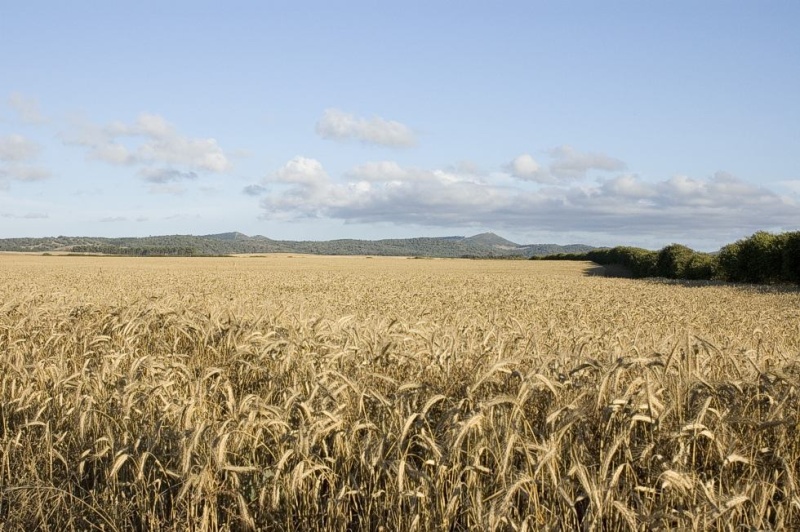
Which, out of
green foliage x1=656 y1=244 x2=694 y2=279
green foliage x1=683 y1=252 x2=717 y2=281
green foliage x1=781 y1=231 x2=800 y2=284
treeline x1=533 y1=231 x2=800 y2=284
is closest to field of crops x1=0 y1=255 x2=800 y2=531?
green foliage x1=781 y1=231 x2=800 y2=284

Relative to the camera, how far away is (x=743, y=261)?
4538 cm

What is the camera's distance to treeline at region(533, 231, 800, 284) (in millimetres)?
40844

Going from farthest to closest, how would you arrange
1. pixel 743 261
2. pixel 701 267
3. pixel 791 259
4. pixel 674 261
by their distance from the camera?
1. pixel 674 261
2. pixel 701 267
3. pixel 743 261
4. pixel 791 259

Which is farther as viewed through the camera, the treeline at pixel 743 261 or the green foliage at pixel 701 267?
the green foliage at pixel 701 267

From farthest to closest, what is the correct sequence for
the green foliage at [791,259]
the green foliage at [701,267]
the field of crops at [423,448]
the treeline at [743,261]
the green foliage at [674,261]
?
the green foliage at [674,261], the green foliage at [701,267], the treeline at [743,261], the green foliage at [791,259], the field of crops at [423,448]

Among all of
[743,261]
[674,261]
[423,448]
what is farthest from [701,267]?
[423,448]

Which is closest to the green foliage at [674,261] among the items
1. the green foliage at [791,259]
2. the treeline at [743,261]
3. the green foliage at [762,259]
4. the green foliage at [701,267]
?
the treeline at [743,261]

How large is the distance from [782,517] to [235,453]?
302cm

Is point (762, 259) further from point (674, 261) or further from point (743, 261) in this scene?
point (674, 261)

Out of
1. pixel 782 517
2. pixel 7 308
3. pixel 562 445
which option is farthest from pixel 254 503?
pixel 7 308

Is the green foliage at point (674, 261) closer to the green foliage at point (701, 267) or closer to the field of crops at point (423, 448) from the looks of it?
the green foliage at point (701, 267)

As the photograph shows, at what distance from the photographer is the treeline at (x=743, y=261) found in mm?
40844

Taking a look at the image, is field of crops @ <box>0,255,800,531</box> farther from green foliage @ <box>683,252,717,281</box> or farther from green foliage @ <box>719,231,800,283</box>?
green foliage @ <box>683,252,717,281</box>

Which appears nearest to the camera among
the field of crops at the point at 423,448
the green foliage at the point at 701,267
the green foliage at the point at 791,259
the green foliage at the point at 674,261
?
the field of crops at the point at 423,448
